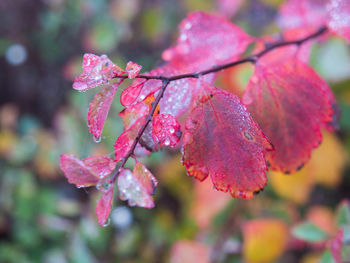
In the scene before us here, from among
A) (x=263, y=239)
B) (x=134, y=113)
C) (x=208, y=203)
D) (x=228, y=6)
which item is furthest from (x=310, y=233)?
(x=228, y=6)

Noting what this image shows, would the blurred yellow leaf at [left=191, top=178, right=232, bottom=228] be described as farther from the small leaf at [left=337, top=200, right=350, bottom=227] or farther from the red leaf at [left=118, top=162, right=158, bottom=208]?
the red leaf at [left=118, top=162, right=158, bottom=208]

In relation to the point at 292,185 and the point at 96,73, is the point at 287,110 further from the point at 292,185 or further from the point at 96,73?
the point at 292,185

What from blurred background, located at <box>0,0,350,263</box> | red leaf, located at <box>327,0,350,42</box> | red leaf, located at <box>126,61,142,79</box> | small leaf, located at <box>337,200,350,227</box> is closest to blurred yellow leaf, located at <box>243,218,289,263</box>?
blurred background, located at <box>0,0,350,263</box>

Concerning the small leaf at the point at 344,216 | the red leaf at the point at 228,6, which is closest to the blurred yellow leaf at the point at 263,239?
the small leaf at the point at 344,216

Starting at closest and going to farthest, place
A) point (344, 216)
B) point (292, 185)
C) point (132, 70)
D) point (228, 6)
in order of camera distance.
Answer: point (132, 70) → point (344, 216) → point (292, 185) → point (228, 6)

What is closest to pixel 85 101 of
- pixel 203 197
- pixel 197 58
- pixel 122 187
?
pixel 203 197

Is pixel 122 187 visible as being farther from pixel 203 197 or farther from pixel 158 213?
pixel 158 213
